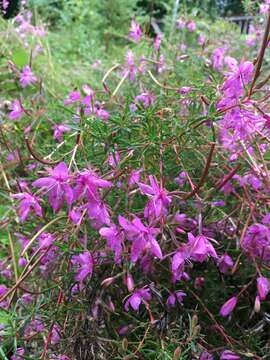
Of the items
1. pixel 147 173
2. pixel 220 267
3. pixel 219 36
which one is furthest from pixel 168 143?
pixel 219 36

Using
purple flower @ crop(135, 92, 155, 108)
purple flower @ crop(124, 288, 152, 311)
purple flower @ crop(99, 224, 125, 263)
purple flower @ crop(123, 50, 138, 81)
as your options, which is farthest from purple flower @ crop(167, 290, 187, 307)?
purple flower @ crop(123, 50, 138, 81)

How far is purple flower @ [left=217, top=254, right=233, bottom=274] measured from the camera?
945 mm

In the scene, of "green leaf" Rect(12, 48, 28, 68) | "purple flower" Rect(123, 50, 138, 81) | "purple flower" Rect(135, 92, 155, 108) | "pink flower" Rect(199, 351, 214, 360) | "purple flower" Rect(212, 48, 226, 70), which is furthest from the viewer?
"green leaf" Rect(12, 48, 28, 68)

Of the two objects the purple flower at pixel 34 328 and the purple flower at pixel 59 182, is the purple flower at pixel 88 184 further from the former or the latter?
the purple flower at pixel 34 328

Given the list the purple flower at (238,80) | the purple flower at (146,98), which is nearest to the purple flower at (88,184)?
the purple flower at (238,80)

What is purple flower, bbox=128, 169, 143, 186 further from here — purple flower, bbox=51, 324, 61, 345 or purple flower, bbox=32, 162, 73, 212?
purple flower, bbox=51, 324, 61, 345

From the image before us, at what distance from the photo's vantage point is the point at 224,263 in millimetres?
965

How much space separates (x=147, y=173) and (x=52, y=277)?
0.95ft

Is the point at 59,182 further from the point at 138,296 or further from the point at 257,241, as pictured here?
the point at 257,241

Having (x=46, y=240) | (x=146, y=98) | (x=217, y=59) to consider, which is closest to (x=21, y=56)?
(x=217, y=59)

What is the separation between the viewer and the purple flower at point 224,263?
945 millimetres

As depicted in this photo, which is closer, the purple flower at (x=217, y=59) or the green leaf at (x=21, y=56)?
the purple flower at (x=217, y=59)

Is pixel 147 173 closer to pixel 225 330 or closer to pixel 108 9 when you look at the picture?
pixel 225 330

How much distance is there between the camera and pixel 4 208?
154cm
